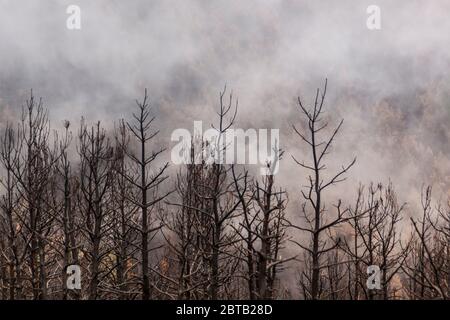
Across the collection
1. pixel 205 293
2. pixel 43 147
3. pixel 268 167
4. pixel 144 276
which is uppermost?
pixel 43 147

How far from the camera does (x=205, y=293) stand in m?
13.3

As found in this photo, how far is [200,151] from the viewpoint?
55.1 ft

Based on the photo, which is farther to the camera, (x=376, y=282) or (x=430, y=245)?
(x=430, y=245)

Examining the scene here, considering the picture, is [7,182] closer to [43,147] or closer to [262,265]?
[43,147]

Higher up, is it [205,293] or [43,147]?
[43,147]
